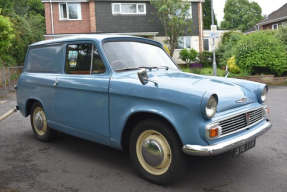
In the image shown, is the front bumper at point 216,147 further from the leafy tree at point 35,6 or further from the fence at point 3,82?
the leafy tree at point 35,6

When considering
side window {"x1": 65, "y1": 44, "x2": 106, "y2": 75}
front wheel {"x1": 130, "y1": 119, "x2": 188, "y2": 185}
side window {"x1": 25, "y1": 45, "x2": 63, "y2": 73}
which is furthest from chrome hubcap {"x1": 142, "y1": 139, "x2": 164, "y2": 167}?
side window {"x1": 25, "y1": 45, "x2": 63, "y2": 73}

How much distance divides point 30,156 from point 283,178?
3.65m

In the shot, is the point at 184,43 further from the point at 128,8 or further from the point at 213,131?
the point at 213,131

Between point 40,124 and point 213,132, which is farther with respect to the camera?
point 40,124

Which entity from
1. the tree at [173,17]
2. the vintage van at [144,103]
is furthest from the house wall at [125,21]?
the vintage van at [144,103]

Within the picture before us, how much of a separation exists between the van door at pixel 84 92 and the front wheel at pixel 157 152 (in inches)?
21.2

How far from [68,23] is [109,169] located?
2198 centimetres

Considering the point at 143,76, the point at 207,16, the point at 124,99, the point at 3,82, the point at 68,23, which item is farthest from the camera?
the point at 207,16

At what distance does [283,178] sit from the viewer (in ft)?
11.5

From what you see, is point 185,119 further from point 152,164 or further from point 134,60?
point 134,60

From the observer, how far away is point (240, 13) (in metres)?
66.9

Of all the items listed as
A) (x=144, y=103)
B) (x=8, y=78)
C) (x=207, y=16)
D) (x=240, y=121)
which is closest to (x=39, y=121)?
(x=144, y=103)

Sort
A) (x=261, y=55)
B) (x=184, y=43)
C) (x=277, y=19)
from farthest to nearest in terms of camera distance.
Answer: (x=277, y=19)
(x=184, y=43)
(x=261, y=55)

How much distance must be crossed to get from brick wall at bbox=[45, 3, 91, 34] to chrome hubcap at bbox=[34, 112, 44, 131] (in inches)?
772
